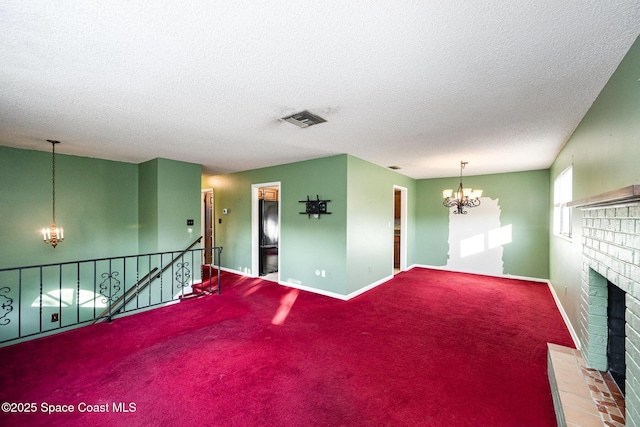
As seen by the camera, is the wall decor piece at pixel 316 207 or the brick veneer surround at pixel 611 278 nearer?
the brick veneer surround at pixel 611 278

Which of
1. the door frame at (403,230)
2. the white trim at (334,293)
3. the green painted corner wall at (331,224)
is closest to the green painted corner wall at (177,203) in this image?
the green painted corner wall at (331,224)

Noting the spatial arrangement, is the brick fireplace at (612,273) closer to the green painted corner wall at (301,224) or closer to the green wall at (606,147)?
the green wall at (606,147)

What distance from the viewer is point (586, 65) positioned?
5.85 ft

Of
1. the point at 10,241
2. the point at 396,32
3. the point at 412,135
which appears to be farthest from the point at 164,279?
the point at 396,32

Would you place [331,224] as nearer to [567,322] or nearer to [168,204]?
[168,204]

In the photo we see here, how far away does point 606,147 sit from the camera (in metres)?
2.08

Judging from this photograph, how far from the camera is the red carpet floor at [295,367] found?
1.92 m

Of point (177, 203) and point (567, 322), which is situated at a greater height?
point (177, 203)

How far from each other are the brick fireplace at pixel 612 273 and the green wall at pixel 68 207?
663 cm

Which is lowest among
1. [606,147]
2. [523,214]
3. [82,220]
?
[82,220]

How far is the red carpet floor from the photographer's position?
192cm

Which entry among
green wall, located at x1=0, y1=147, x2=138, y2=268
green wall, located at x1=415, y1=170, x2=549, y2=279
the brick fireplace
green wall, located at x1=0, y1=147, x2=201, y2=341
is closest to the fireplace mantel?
the brick fireplace

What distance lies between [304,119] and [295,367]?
98.1 inches

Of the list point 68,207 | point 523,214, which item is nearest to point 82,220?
point 68,207
